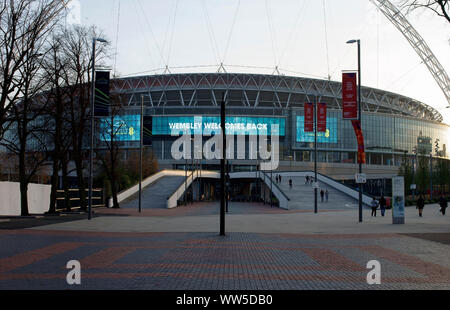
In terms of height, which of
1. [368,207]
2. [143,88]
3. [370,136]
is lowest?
[368,207]

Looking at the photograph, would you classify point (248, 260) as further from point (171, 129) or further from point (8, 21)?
point (171, 129)

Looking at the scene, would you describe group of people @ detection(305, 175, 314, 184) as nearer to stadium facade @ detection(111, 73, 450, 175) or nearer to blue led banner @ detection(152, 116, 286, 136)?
stadium facade @ detection(111, 73, 450, 175)

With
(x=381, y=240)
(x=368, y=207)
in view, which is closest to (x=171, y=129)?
(x=368, y=207)

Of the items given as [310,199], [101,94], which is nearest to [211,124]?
[310,199]

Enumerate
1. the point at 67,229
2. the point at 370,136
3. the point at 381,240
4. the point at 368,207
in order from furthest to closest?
the point at 370,136
the point at 368,207
the point at 67,229
the point at 381,240

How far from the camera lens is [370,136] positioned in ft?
358

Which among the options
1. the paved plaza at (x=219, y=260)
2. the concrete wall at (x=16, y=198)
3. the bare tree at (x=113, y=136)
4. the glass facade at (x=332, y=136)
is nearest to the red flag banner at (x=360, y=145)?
the paved plaza at (x=219, y=260)

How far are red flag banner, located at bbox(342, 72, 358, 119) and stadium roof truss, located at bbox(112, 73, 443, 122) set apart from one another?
75.8 meters

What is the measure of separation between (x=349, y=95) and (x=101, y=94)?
48.4 feet

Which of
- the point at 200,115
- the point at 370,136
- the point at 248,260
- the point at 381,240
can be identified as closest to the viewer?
the point at 248,260

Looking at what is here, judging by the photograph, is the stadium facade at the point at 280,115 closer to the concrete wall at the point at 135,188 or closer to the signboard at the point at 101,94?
the concrete wall at the point at 135,188

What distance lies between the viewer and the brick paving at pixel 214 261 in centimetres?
912

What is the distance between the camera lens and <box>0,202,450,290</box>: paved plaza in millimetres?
9133
